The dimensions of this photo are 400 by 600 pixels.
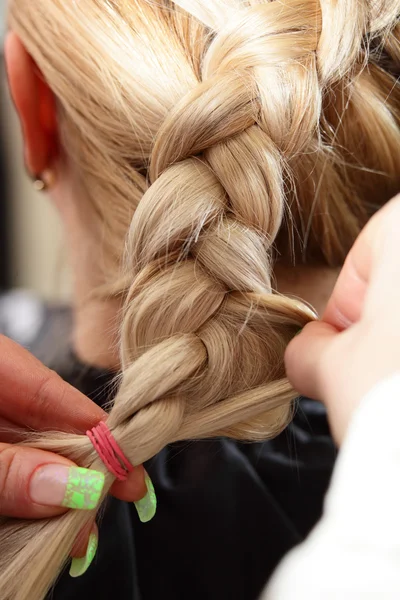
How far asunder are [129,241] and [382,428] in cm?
28

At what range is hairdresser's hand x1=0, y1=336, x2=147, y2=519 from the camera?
535 mm

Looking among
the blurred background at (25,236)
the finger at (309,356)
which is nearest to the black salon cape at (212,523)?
the finger at (309,356)

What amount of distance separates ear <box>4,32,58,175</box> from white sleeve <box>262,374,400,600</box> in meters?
0.52

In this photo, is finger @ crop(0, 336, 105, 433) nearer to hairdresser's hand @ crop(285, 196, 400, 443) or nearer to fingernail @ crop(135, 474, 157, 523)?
fingernail @ crop(135, 474, 157, 523)

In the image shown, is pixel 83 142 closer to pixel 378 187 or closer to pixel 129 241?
pixel 129 241

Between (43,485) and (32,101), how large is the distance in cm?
43

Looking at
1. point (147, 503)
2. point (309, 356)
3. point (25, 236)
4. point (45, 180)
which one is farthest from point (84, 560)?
point (25, 236)

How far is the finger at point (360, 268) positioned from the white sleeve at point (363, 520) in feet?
0.29

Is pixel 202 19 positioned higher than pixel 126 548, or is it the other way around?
pixel 202 19

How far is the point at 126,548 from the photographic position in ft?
2.25

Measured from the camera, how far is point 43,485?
0.53 m

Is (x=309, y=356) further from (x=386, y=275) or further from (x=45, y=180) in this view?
(x=45, y=180)

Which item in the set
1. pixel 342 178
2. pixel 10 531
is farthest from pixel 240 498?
pixel 342 178

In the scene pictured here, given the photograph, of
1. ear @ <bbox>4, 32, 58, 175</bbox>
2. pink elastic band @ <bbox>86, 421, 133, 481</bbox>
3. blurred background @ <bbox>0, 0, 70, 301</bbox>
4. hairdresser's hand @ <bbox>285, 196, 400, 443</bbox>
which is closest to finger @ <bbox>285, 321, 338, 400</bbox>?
hairdresser's hand @ <bbox>285, 196, 400, 443</bbox>
